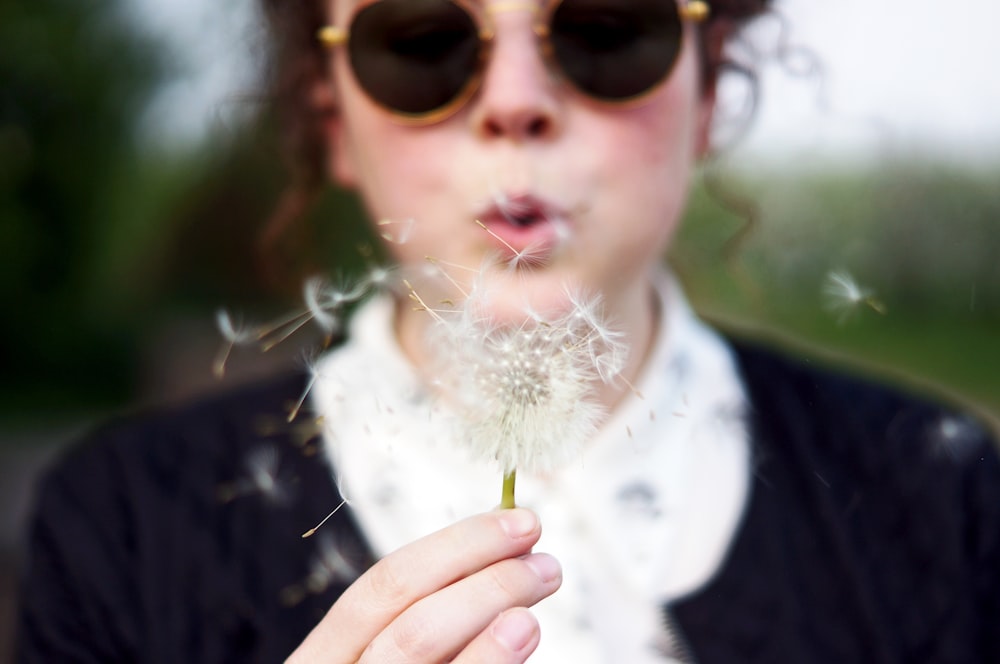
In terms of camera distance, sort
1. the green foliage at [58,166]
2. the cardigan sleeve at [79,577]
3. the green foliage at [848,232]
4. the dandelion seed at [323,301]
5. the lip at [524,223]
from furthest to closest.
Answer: the green foliage at [58,166] → the green foliage at [848,232] → the cardigan sleeve at [79,577] → the lip at [524,223] → the dandelion seed at [323,301]

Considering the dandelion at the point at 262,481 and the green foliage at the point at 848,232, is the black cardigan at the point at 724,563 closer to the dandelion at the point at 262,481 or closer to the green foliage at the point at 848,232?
the dandelion at the point at 262,481

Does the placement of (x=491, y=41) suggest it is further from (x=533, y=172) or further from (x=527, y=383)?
(x=527, y=383)

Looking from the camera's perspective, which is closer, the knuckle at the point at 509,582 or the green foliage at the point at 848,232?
the knuckle at the point at 509,582

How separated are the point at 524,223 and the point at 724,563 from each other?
0.65m

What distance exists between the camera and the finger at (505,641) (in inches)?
28.8

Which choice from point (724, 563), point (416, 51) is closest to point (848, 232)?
point (724, 563)

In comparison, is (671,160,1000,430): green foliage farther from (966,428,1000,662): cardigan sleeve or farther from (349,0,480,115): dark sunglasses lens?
(349,0,480,115): dark sunglasses lens

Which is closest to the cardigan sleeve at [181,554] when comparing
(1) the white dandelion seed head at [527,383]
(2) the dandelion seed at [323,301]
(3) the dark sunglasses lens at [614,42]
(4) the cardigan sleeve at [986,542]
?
(2) the dandelion seed at [323,301]

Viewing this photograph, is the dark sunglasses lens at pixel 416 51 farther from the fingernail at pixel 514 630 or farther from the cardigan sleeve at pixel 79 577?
the cardigan sleeve at pixel 79 577

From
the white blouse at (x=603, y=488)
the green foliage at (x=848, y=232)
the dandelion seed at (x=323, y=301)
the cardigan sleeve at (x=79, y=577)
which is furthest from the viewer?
the green foliage at (x=848, y=232)

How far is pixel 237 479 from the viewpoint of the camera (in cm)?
148

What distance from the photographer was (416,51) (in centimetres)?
108

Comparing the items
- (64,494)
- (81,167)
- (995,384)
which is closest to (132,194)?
(81,167)

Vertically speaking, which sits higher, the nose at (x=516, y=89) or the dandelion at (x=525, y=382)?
the nose at (x=516, y=89)
